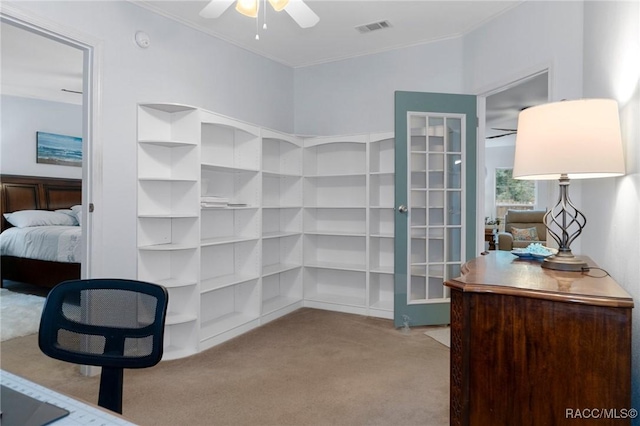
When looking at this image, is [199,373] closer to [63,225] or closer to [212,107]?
[212,107]

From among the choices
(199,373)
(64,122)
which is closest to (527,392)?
(199,373)

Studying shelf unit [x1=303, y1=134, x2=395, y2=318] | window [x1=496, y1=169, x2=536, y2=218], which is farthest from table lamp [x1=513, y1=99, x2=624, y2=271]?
window [x1=496, y1=169, x2=536, y2=218]

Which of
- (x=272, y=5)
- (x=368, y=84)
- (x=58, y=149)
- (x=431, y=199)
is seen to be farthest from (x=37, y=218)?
(x=431, y=199)

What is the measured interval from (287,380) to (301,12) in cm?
229

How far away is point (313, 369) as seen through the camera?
2.74 metres

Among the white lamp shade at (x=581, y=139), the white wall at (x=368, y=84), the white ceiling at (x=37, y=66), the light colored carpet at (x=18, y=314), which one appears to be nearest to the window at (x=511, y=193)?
the white wall at (x=368, y=84)

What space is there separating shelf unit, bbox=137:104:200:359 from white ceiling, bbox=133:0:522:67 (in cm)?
92

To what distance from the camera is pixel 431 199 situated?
367 centimetres

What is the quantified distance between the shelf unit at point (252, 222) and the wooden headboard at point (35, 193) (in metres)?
3.72

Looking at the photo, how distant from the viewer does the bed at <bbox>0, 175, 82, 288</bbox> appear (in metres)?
4.58

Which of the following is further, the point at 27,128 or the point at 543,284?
the point at 27,128

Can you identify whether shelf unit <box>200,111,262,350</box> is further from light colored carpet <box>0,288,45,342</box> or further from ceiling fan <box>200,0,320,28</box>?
light colored carpet <box>0,288,45,342</box>

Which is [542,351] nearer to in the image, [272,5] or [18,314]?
[272,5]

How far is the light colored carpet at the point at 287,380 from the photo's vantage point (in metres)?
2.14
